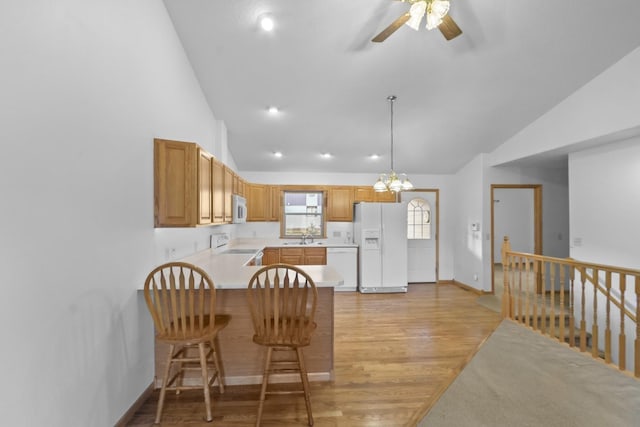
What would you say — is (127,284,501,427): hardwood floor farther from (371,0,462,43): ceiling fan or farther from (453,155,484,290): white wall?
(371,0,462,43): ceiling fan

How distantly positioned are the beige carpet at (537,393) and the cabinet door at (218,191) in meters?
2.58

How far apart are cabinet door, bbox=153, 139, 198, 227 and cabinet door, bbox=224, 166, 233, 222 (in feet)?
3.39

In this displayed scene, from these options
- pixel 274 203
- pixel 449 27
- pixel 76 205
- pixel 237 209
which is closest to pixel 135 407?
pixel 76 205

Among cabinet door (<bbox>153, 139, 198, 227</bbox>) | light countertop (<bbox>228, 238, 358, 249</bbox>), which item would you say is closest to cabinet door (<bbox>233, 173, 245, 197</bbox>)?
light countertop (<bbox>228, 238, 358, 249</bbox>)

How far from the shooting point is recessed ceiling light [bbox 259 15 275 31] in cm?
264

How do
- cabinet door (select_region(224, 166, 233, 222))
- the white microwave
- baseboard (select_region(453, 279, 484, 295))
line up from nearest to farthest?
cabinet door (select_region(224, 166, 233, 222)) → the white microwave → baseboard (select_region(453, 279, 484, 295))

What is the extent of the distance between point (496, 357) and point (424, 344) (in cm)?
71

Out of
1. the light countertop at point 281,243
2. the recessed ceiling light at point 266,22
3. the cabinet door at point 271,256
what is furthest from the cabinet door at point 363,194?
the recessed ceiling light at point 266,22

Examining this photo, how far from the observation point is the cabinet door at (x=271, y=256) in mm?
5410

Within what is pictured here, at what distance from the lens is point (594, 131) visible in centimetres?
343

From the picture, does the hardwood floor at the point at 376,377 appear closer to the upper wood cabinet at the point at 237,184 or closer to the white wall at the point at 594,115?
the upper wood cabinet at the point at 237,184

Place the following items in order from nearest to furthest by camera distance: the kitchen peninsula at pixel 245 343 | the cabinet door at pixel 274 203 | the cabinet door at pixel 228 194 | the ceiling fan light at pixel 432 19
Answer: the ceiling fan light at pixel 432 19, the kitchen peninsula at pixel 245 343, the cabinet door at pixel 228 194, the cabinet door at pixel 274 203

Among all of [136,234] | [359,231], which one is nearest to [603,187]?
[359,231]

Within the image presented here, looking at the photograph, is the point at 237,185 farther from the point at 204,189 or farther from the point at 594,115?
the point at 594,115
